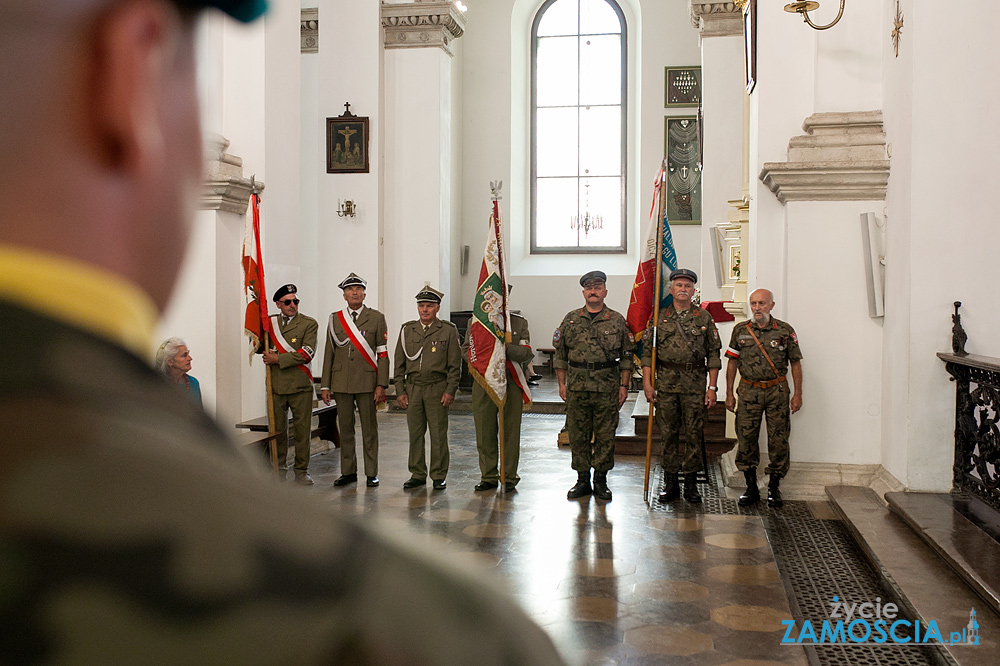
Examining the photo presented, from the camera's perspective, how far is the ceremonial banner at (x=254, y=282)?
7102 millimetres

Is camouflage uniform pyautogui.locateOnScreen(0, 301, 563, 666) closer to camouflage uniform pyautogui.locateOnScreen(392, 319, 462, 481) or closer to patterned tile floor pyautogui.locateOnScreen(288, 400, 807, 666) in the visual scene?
patterned tile floor pyautogui.locateOnScreen(288, 400, 807, 666)

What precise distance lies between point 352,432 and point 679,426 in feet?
8.81

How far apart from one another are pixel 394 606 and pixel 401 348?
286 inches

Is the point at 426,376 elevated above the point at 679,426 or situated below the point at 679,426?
above

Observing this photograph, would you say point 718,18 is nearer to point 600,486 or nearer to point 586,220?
point 586,220

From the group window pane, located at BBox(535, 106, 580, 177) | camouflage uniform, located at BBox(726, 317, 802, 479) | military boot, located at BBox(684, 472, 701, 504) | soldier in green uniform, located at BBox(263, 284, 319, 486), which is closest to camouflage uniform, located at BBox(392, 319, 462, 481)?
soldier in green uniform, located at BBox(263, 284, 319, 486)

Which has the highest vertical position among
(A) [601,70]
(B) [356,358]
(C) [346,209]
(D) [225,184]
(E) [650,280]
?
(A) [601,70]

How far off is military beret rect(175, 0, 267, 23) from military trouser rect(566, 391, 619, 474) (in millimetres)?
6527

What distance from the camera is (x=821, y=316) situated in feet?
21.4

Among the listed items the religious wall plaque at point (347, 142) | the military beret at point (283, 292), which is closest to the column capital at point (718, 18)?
the religious wall plaque at point (347, 142)

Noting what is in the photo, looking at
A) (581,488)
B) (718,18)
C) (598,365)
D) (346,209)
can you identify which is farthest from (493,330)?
(718,18)

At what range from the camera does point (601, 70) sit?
1717 cm

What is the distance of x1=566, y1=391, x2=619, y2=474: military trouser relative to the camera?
6.84m

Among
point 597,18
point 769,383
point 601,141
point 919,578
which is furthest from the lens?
point 601,141
